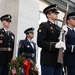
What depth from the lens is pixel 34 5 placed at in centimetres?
677

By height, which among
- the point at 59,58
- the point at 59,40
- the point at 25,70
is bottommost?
the point at 25,70

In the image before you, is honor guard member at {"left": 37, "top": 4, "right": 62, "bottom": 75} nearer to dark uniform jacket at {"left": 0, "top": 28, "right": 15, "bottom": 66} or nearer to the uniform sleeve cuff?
the uniform sleeve cuff

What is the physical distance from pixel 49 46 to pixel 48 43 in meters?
0.04

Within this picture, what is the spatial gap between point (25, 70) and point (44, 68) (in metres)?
1.77

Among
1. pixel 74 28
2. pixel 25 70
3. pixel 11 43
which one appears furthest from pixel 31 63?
pixel 74 28

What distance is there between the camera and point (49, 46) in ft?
8.96

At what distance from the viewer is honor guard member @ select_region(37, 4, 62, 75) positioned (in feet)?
9.00

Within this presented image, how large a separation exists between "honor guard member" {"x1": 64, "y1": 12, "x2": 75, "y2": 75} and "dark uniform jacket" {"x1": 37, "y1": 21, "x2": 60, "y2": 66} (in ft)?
A: 0.40

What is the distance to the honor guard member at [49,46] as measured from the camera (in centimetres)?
274

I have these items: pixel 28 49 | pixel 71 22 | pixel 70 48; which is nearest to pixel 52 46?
pixel 70 48

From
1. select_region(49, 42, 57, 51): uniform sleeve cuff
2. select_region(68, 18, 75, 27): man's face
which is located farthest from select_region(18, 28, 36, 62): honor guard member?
select_region(49, 42, 57, 51): uniform sleeve cuff

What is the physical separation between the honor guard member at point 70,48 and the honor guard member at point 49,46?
99 mm

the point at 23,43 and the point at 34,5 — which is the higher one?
the point at 34,5

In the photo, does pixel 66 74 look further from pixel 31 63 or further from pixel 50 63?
pixel 31 63
